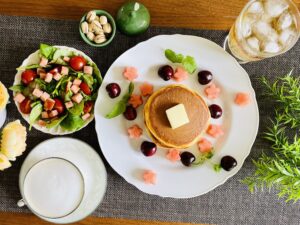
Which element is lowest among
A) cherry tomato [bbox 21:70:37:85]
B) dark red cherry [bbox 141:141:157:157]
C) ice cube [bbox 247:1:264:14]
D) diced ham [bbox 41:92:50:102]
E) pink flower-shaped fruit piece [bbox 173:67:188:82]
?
dark red cherry [bbox 141:141:157:157]

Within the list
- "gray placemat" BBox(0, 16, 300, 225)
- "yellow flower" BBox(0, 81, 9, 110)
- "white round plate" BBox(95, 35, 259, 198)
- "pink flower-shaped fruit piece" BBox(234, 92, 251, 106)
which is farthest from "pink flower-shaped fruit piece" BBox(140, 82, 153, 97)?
"yellow flower" BBox(0, 81, 9, 110)

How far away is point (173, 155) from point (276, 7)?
0.45 meters

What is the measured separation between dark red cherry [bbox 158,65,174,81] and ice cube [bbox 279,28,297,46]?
28cm

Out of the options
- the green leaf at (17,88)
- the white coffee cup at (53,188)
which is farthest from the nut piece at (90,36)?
the white coffee cup at (53,188)

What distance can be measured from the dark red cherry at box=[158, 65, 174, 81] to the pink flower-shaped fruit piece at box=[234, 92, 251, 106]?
18cm

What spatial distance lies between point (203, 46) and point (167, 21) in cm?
13

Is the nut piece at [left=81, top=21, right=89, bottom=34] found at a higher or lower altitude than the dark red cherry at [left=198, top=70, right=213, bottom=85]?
higher

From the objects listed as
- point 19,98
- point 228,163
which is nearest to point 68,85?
point 19,98

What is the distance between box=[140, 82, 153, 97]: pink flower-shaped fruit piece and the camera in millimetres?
1086

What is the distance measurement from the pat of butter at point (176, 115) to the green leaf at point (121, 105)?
115mm

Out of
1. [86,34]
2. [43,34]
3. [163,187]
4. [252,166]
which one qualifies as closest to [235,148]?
[252,166]

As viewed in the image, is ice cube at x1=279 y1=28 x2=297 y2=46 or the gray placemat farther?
the gray placemat

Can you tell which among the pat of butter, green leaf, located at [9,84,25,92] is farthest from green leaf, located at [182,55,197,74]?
green leaf, located at [9,84,25,92]

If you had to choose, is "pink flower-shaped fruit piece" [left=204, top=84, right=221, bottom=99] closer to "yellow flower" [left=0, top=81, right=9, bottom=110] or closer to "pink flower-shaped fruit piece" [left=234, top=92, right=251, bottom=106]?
"pink flower-shaped fruit piece" [left=234, top=92, right=251, bottom=106]
